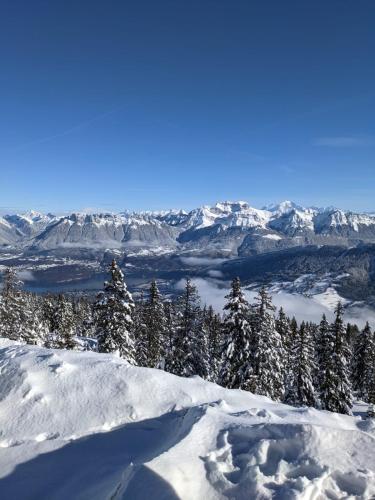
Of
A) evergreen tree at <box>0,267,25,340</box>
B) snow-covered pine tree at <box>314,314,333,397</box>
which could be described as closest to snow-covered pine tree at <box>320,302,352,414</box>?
snow-covered pine tree at <box>314,314,333,397</box>

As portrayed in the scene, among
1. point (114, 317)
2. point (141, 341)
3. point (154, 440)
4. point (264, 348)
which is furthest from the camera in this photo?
point (141, 341)

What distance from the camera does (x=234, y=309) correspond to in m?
31.2

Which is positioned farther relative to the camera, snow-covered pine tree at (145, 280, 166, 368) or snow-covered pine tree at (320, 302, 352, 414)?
snow-covered pine tree at (145, 280, 166, 368)

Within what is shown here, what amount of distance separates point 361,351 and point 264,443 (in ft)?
156

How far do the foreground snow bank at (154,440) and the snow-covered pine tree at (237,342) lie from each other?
1526 centimetres

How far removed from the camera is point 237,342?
103 feet

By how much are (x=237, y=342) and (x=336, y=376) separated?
10.1 meters

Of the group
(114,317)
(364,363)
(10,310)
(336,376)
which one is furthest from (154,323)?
(364,363)

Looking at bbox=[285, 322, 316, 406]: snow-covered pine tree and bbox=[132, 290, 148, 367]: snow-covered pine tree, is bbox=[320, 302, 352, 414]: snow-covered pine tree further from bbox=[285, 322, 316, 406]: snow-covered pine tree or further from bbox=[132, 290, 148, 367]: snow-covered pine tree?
bbox=[132, 290, 148, 367]: snow-covered pine tree

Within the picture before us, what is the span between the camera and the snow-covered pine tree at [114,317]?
32.9m

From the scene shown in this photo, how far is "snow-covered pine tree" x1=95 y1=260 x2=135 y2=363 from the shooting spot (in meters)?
32.9

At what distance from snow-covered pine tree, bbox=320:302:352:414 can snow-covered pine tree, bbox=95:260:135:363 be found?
680 inches

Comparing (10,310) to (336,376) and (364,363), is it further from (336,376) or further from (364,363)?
(364,363)

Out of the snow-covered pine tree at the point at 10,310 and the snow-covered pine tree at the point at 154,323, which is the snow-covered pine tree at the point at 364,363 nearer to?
the snow-covered pine tree at the point at 154,323
